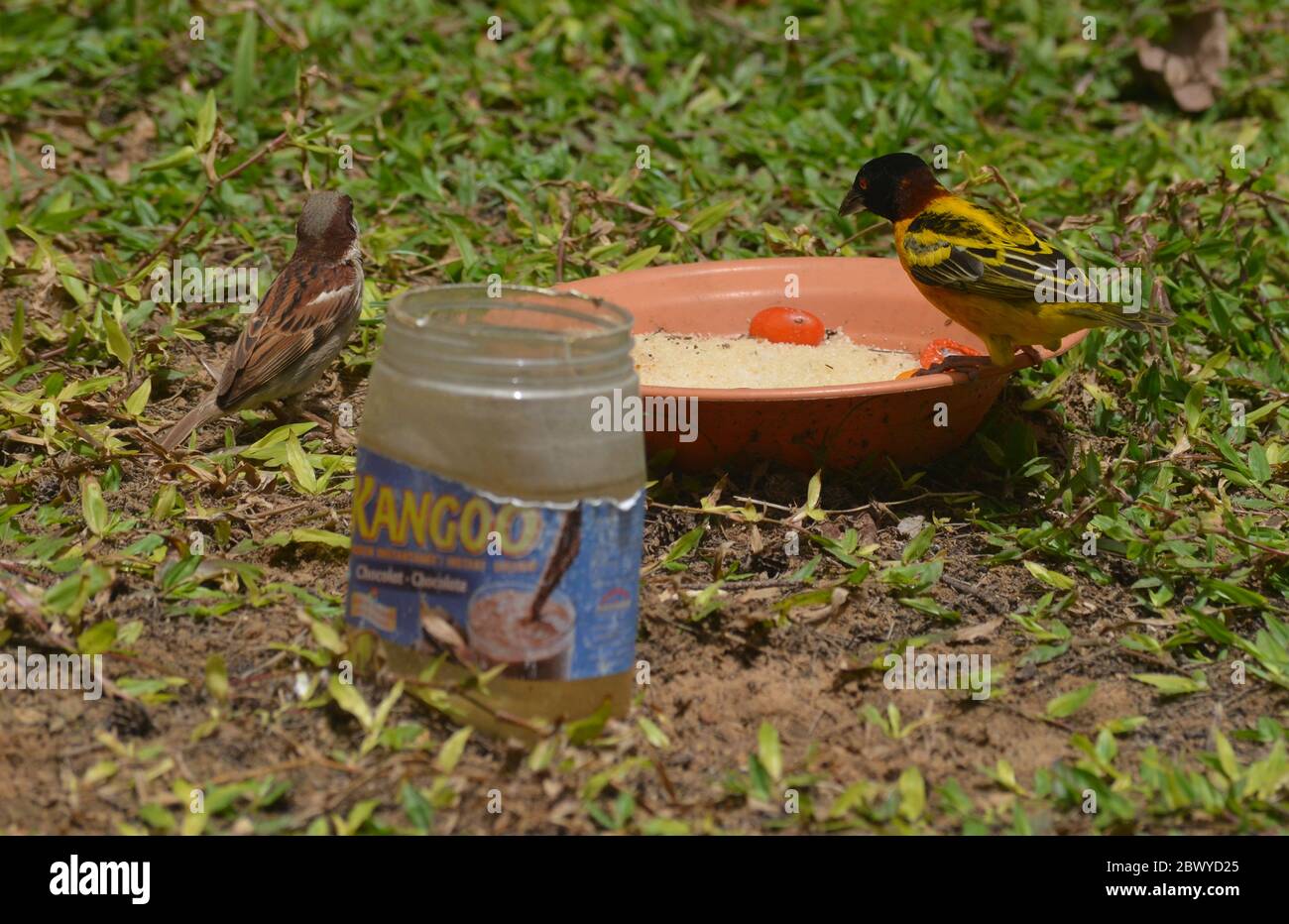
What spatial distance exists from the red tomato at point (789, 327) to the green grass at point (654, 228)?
0.72 meters

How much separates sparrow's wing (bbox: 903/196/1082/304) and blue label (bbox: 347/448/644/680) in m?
2.30

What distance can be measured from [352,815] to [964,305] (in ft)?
10.1

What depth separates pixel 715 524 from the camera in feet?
16.5

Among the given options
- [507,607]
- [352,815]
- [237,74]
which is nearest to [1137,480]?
[507,607]

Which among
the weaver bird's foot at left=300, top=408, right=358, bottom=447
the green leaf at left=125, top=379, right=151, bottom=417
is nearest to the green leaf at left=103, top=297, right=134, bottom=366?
the green leaf at left=125, top=379, right=151, bottom=417

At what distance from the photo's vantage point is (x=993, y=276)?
5.36 metres

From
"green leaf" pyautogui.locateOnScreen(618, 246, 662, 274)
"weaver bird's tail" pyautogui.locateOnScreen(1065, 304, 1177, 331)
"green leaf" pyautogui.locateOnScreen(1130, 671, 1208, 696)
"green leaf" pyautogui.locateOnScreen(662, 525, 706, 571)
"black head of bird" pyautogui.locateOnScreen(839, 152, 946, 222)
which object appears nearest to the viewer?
"green leaf" pyautogui.locateOnScreen(1130, 671, 1208, 696)

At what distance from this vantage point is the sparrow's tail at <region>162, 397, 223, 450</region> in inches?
216

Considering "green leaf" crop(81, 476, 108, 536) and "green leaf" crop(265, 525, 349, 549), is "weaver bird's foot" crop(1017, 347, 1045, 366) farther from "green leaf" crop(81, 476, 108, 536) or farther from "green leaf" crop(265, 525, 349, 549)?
"green leaf" crop(81, 476, 108, 536)

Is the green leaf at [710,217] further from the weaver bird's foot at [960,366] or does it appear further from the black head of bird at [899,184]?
the weaver bird's foot at [960,366]

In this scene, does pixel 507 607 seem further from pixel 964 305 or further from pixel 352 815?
pixel 964 305

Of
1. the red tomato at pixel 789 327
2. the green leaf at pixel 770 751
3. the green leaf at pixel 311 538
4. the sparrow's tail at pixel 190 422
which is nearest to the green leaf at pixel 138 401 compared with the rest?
the sparrow's tail at pixel 190 422

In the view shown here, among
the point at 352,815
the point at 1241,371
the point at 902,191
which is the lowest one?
the point at 352,815

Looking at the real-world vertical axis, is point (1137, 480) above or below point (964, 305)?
below
